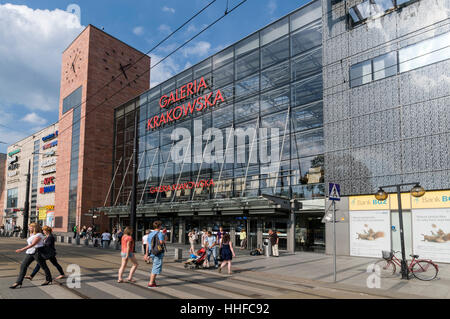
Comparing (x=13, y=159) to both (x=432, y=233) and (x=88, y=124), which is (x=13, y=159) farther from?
(x=432, y=233)

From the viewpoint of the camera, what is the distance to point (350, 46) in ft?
65.7

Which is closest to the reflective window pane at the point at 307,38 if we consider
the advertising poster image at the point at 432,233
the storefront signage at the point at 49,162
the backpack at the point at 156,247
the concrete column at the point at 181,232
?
the advertising poster image at the point at 432,233

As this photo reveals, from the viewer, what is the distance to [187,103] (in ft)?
104

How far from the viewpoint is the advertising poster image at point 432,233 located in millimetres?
15586

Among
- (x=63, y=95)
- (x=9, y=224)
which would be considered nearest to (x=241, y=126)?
(x=63, y=95)

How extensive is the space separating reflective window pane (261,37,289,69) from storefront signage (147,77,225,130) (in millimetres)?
4853

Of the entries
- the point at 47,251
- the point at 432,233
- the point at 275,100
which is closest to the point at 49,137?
the point at 275,100

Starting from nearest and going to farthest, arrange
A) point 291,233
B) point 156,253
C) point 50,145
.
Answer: point 156,253
point 291,233
point 50,145

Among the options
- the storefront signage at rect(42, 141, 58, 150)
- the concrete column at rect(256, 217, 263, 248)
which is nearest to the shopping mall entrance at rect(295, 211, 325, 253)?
the concrete column at rect(256, 217, 263, 248)

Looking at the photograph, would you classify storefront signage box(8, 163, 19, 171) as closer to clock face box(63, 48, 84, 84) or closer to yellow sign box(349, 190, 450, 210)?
clock face box(63, 48, 84, 84)

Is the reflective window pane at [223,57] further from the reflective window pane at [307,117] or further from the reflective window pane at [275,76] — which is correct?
the reflective window pane at [307,117]

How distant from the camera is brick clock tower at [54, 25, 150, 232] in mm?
40656

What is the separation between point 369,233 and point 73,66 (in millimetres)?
42118
